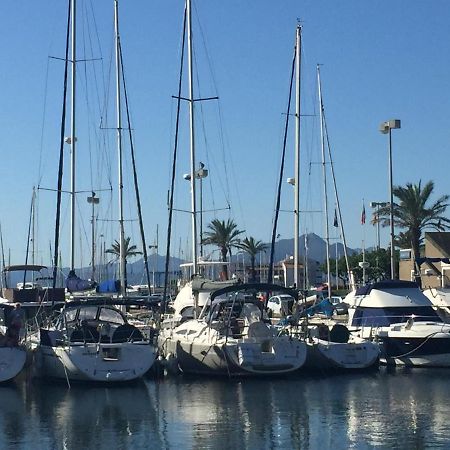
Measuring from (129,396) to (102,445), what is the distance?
6727mm

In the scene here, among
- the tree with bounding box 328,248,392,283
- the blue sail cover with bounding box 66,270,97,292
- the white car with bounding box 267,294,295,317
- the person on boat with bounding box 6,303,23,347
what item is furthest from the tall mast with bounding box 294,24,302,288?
the tree with bounding box 328,248,392,283

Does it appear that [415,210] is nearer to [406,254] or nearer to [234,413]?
[406,254]

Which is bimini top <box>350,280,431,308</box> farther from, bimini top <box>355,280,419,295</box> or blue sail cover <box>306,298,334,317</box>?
blue sail cover <box>306,298,334,317</box>

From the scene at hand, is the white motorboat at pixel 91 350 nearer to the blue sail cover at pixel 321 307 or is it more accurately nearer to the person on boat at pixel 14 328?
the person on boat at pixel 14 328

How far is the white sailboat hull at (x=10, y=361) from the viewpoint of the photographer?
26.3 m

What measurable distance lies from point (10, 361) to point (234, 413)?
811 cm

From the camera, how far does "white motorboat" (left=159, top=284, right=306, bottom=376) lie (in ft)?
90.5

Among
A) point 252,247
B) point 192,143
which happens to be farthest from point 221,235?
point 192,143

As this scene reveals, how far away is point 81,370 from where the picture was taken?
2612cm

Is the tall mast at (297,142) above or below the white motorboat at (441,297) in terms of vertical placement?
above

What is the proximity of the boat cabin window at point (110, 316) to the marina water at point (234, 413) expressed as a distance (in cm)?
337

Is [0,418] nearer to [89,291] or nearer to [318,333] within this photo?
[318,333]

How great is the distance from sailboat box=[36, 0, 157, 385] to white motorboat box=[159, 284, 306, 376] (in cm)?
177

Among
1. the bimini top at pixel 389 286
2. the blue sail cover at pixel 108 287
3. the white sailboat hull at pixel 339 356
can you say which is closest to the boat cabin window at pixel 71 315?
the blue sail cover at pixel 108 287
